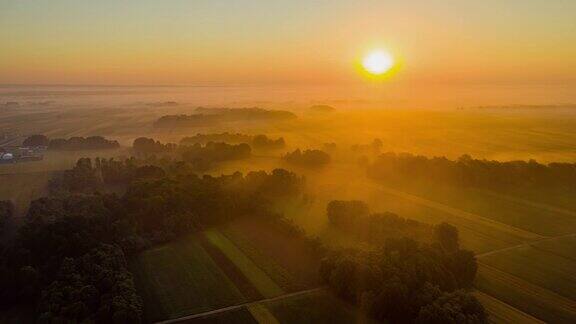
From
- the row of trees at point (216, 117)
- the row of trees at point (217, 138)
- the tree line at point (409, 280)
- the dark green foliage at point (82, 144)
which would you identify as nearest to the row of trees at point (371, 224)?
the tree line at point (409, 280)

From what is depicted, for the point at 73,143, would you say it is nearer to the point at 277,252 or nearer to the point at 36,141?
the point at 36,141

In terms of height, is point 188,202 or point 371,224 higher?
point 371,224

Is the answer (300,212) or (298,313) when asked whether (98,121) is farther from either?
(298,313)

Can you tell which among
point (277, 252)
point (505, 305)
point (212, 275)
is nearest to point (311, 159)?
point (277, 252)

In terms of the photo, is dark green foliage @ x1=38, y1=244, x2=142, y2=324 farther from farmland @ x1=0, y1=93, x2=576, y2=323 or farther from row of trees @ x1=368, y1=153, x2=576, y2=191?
row of trees @ x1=368, y1=153, x2=576, y2=191

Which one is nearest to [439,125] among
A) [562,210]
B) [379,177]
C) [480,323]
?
[379,177]

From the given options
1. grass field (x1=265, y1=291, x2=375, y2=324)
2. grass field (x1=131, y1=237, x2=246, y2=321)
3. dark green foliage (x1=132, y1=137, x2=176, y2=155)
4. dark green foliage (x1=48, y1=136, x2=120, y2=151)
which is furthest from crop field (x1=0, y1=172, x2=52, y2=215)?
grass field (x1=265, y1=291, x2=375, y2=324)

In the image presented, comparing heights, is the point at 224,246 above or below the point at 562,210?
below
